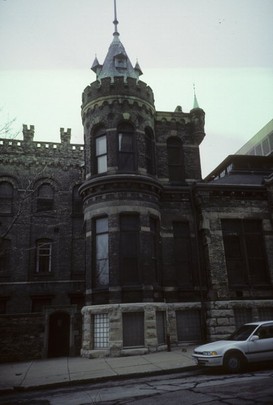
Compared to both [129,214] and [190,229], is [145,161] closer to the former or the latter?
[129,214]

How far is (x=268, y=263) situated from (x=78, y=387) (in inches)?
480

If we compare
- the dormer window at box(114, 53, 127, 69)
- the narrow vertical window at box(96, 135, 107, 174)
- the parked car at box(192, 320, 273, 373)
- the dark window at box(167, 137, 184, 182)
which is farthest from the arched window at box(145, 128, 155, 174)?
the parked car at box(192, 320, 273, 373)

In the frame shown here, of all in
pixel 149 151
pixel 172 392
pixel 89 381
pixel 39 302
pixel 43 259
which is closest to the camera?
pixel 172 392

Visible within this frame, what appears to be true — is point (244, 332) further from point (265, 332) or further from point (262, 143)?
point (262, 143)

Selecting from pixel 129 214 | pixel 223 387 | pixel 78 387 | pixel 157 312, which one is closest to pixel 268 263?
pixel 157 312

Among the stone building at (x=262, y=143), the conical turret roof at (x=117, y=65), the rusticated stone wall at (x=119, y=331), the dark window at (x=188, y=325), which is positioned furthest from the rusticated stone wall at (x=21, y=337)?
the stone building at (x=262, y=143)

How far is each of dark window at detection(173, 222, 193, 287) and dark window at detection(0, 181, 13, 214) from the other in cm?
1381

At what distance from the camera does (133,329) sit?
15008mm

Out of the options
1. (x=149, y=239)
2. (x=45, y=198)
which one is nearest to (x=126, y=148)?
(x=149, y=239)

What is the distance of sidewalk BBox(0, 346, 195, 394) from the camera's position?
10375 millimetres

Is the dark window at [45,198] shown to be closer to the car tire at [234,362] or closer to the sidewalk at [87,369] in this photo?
the sidewalk at [87,369]

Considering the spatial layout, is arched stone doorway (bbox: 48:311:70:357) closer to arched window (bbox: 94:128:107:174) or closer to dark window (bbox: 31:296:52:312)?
dark window (bbox: 31:296:52:312)

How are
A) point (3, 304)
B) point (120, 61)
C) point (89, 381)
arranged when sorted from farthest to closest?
point (3, 304), point (120, 61), point (89, 381)

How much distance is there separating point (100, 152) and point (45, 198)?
10648mm
